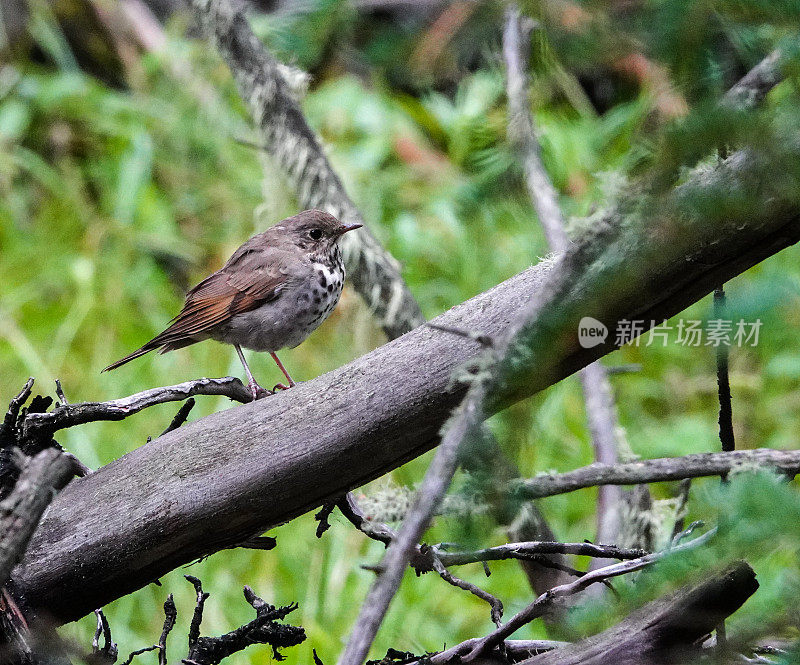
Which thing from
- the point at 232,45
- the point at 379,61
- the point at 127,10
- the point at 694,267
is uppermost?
the point at 127,10

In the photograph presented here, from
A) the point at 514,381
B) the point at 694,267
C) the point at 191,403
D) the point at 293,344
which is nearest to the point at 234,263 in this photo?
the point at 293,344

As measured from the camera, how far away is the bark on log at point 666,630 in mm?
900

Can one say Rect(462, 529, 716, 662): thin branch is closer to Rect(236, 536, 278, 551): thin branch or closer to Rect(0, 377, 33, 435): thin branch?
Rect(236, 536, 278, 551): thin branch

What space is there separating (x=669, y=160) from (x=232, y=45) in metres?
2.05

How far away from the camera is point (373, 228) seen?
12.6 feet

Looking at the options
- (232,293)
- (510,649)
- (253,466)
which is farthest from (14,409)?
(232,293)

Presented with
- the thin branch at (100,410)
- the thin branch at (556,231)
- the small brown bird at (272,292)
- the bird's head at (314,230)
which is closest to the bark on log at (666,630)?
the thin branch at (100,410)

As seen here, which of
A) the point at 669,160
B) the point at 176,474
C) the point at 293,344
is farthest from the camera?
the point at 293,344

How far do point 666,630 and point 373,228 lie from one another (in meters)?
2.97

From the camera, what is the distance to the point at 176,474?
1254mm

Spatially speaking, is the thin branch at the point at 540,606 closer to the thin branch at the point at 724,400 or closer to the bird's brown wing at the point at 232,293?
the thin branch at the point at 724,400

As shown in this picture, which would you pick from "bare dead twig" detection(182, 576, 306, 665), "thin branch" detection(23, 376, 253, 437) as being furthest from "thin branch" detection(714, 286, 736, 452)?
"thin branch" detection(23, 376, 253, 437)

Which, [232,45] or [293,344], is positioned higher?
→ [232,45]

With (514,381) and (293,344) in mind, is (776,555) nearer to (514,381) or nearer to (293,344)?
(514,381)
